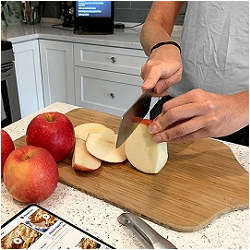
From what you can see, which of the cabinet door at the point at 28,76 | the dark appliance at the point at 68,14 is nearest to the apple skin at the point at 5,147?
the cabinet door at the point at 28,76

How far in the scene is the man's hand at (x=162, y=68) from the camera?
714mm

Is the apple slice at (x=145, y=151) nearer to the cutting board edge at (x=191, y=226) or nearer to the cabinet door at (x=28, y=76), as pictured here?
the cutting board edge at (x=191, y=226)

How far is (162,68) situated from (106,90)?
1274 mm

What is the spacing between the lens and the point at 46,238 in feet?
1.67

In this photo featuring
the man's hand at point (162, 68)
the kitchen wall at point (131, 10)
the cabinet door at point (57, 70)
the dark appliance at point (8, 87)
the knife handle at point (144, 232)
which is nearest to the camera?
the knife handle at point (144, 232)

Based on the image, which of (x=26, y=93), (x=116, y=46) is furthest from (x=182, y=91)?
(x=26, y=93)

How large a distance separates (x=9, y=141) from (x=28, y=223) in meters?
0.21

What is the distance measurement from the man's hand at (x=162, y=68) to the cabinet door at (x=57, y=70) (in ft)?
4.12

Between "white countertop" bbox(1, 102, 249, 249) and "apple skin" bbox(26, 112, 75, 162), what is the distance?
85mm

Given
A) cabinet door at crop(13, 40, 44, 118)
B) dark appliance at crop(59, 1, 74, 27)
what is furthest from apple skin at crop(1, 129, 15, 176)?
dark appliance at crop(59, 1, 74, 27)

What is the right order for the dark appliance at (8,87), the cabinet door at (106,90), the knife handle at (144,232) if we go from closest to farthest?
the knife handle at (144,232) → the dark appliance at (8,87) → the cabinet door at (106,90)

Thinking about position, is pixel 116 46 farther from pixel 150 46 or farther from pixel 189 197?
pixel 189 197

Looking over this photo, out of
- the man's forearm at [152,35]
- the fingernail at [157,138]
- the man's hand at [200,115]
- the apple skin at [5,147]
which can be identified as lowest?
the apple skin at [5,147]

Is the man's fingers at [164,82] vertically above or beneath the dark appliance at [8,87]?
above
